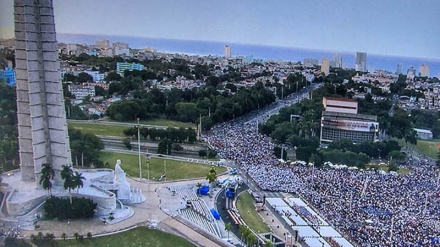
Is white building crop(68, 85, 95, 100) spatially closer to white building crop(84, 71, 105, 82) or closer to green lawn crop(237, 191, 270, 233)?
white building crop(84, 71, 105, 82)

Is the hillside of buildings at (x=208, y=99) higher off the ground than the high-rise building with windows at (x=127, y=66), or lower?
lower

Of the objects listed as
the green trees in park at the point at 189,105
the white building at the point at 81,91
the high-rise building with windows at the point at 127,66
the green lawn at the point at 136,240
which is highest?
the high-rise building with windows at the point at 127,66

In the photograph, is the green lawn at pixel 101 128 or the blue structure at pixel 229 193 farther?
the green lawn at pixel 101 128

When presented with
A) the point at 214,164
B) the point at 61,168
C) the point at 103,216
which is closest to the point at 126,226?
the point at 103,216

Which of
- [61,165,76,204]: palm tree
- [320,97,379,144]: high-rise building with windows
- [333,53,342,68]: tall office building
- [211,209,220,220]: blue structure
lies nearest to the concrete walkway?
[61,165,76,204]: palm tree

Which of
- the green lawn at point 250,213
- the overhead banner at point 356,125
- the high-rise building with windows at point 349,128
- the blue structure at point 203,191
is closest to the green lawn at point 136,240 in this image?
the green lawn at point 250,213

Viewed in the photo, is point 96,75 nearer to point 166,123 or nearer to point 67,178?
point 166,123

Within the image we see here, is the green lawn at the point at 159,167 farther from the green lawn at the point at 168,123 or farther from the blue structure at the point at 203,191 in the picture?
the green lawn at the point at 168,123
